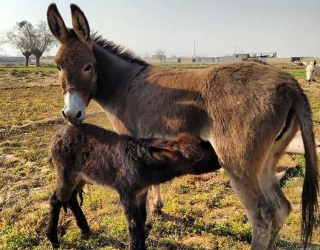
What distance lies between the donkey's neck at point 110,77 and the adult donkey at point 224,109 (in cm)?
1

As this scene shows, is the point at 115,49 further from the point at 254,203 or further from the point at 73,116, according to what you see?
the point at 254,203

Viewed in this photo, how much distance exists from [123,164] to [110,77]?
135 cm

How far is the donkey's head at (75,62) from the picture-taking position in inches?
156

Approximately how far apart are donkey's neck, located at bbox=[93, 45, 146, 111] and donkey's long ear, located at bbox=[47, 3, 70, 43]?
1.56 ft

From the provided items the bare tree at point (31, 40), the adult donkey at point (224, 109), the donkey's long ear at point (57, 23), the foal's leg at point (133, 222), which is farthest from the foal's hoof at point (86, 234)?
the bare tree at point (31, 40)

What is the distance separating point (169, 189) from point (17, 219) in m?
2.46

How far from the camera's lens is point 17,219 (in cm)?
481

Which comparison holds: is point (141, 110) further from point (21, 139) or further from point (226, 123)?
point (21, 139)

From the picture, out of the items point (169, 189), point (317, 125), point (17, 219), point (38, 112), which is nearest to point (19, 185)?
point (17, 219)

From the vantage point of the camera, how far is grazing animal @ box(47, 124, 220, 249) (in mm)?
3514

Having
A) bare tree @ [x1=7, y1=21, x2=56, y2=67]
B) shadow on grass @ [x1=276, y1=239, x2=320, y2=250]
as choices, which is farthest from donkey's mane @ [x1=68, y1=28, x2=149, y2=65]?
bare tree @ [x1=7, y1=21, x2=56, y2=67]

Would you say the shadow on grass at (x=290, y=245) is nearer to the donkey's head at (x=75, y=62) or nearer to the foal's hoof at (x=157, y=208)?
the foal's hoof at (x=157, y=208)

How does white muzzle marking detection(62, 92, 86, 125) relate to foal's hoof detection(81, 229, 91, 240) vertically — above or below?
above

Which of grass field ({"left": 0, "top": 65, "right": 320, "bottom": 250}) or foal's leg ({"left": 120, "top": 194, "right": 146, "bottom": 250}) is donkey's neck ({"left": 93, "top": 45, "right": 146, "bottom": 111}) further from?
grass field ({"left": 0, "top": 65, "right": 320, "bottom": 250})
